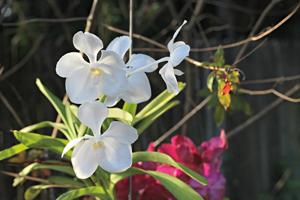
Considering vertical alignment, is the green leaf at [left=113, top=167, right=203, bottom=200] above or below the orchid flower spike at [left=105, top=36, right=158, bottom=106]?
below

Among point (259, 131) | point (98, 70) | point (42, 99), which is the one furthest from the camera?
point (259, 131)

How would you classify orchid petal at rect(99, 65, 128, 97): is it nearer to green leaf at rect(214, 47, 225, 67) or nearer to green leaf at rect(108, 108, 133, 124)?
green leaf at rect(108, 108, 133, 124)

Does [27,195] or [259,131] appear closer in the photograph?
[27,195]

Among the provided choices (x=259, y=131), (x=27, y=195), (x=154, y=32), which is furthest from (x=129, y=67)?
(x=259, y=131)

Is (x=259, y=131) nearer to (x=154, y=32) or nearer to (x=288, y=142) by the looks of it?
(x=288, y=142)

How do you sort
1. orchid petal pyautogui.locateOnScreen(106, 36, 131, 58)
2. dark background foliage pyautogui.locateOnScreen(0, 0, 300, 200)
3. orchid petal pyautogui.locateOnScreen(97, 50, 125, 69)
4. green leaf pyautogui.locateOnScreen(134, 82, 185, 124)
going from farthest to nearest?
1. dark background foliage pyautogui.locateOnScreen(0, 0, 300, 200)
2. green leaf pyautogui.locateOnScreen(134, 82, 185, 124)
3. orchid petal pyautogui.locateOnScreen(106, 36, 131, 58)
4. orchid petal pyautogui.locateOnScreen(97, 50, 125, 69)

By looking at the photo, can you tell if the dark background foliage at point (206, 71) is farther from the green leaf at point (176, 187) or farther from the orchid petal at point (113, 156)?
the orchid petal at point (113, 156)

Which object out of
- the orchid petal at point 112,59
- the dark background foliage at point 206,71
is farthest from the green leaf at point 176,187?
→ the dark background foliage at point 206,71

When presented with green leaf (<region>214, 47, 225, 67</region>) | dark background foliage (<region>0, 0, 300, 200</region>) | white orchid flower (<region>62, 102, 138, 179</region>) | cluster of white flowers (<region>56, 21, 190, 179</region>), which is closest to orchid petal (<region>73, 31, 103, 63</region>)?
cluster of white flowers (<region>56, 21, 190, 179</region>)
